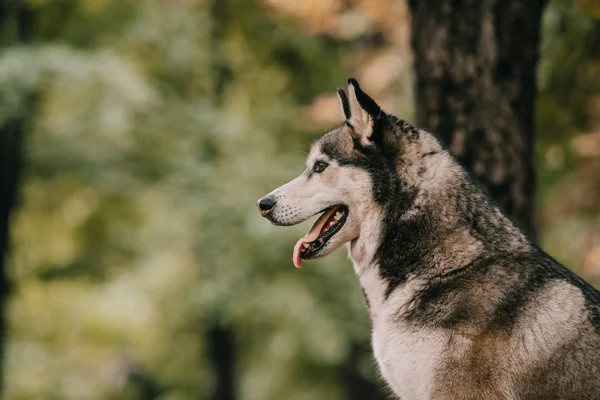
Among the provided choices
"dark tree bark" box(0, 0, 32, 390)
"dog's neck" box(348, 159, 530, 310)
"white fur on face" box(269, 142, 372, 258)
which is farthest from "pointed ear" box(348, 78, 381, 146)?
"dark tree bark" box(0, 0, 32, 390)

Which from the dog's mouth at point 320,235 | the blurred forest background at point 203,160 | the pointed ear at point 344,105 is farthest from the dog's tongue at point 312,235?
the blurred forest background at point 203,160

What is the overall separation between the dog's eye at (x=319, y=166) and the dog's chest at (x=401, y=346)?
65 centimetres

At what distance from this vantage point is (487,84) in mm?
5105

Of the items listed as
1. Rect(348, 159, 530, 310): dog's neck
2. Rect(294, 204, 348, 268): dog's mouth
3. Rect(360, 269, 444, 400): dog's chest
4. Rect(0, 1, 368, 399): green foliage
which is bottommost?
Rect(360, 269, 444, 400): dog's chest

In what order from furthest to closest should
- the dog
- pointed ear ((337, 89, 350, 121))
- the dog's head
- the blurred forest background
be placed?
1. the blurred forest background
2. pointed ear ((337, 89, 350, 121))
3. the dog's head
4. the dog

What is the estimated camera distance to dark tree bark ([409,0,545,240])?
5.08m

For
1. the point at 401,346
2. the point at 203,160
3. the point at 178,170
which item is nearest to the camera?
the point at 401,346

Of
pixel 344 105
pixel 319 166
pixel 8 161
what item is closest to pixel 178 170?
pixel 8 161

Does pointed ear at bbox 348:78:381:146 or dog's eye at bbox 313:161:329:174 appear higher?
pointed ear at bbox 348:78:381:146

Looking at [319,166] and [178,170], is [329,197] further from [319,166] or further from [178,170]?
[178,170]

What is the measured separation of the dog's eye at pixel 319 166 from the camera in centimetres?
425

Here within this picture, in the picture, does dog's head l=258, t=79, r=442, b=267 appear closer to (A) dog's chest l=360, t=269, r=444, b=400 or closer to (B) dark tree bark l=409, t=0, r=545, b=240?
(A) dog's chest l=360, t=269, r=444, b=400

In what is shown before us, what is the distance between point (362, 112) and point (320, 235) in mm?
739

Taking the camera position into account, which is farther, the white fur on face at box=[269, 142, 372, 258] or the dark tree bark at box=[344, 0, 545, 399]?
the dark tree bark at box=[344, 0, 545, 399]
